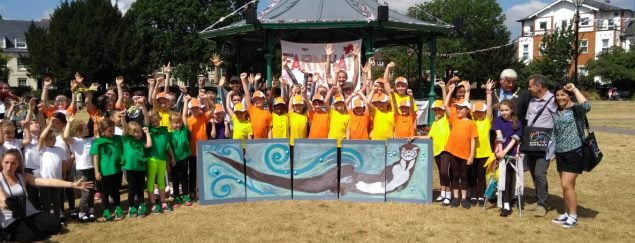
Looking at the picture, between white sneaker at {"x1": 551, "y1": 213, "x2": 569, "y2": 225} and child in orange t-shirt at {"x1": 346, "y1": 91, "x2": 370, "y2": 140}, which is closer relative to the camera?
white sneaker at {"x1": 551, "y1": 213, "x2": 569, "y2": 225}

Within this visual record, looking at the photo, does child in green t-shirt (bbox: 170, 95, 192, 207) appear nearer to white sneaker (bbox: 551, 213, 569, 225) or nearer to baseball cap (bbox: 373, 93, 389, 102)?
baseball cap (bbox: 373, 93, 389, 102)

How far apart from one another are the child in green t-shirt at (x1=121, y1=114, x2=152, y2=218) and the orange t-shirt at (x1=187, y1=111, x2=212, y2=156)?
88 centimetres

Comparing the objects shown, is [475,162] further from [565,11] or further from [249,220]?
[565,11]

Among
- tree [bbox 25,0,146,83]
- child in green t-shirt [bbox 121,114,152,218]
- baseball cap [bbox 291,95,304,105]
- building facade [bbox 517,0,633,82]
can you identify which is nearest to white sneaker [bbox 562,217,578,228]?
baseball cap [bbox 291,95,304,105]

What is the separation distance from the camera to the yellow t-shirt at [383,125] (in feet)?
24.3

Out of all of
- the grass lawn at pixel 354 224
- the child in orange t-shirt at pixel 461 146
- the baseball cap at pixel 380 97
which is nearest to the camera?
the grass lawn at pixel 354 224

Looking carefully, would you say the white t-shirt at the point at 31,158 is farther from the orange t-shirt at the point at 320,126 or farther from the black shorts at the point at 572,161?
the black shorts at the point at 572,161

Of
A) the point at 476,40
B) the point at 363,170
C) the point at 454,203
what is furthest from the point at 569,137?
the point at 476,40

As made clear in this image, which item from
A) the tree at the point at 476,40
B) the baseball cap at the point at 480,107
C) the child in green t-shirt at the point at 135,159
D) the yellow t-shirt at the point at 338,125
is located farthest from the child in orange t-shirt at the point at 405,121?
the tree at the point at 476,40

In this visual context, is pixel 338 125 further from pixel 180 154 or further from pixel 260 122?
pixel 180 154

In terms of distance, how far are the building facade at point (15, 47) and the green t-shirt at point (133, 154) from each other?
7017 centimetres

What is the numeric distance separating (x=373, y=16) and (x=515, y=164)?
6.50 metres

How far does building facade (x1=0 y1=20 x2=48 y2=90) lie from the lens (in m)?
67.8

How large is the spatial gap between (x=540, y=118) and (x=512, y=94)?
0.81m
